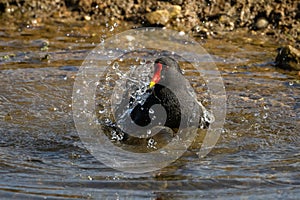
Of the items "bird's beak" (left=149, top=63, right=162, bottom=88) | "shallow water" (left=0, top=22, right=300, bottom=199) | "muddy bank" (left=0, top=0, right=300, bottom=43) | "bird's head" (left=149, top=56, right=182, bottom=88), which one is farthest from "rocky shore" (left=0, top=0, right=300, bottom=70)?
"bird's beak" (left=149, top=63, right=162, bottom=88)

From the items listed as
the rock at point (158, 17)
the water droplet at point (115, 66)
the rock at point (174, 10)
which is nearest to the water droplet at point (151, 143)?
the water droplet at point (115, 66)

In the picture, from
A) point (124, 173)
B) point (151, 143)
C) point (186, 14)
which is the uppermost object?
point (186, 14)

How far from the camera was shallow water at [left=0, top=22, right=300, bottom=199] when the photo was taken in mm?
4258

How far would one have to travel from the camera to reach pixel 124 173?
14.8ft

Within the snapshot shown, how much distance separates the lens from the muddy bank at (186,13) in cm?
828

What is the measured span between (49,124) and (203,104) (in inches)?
61.8

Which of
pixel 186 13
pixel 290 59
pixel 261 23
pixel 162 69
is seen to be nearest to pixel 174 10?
pixel 186 13

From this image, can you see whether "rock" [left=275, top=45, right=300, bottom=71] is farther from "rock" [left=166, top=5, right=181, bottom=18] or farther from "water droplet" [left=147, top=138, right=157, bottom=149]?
"water droplet" [left=147, top=138, right=157, bottom=149]

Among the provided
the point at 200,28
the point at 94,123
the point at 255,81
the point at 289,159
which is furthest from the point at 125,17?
the point at 289,159

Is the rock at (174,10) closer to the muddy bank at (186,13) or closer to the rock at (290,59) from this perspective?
the muddy bank at (186,13)

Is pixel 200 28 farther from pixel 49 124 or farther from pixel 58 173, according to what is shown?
pixel 58 173

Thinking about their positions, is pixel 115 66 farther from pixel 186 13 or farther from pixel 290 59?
pixel 290 59

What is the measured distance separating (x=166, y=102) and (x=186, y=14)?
130 inches

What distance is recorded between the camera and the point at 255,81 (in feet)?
22.1
